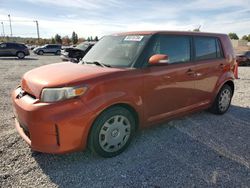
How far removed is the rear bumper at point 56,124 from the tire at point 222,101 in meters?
3.31

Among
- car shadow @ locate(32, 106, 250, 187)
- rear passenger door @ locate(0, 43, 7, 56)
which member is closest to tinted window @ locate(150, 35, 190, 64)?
car shadow @ locate(32, 106, 250, 187)

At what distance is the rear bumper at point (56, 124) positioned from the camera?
9.09ft

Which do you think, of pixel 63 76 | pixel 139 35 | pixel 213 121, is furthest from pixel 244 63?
pixel 63 76

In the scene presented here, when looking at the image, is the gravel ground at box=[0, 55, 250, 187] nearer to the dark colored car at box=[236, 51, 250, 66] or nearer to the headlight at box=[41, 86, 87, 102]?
the headlight at box=[41, 86, 87, 102]

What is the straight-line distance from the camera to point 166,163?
10.7ft

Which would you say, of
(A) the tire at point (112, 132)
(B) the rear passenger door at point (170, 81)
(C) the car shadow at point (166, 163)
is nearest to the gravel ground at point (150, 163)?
(C) the car shadow at point (166, 163)

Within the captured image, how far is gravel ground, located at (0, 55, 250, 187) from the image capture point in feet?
9.36

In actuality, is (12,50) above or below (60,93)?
above

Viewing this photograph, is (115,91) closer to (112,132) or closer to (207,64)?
(112,132)

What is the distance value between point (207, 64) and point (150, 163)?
2402 millimetres

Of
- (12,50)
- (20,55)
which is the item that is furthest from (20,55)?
(12,50)

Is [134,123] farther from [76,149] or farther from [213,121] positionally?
[213,121]

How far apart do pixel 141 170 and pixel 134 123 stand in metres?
0.72

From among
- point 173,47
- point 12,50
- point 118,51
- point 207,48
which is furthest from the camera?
point 12,50
